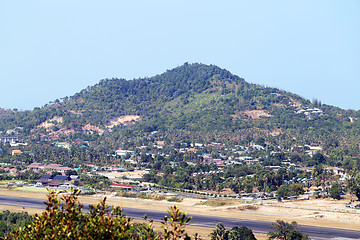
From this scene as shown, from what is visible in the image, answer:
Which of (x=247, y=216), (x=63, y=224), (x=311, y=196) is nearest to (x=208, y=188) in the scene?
(x=311, y=196)

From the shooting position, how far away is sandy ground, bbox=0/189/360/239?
8444cm

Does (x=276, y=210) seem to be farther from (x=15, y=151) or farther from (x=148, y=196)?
(x=15, y=151)

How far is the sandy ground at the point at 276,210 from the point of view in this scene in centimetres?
8444

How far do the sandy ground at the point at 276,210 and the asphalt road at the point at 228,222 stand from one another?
362cm

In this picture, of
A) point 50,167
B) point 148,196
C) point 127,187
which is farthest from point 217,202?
point 50,167

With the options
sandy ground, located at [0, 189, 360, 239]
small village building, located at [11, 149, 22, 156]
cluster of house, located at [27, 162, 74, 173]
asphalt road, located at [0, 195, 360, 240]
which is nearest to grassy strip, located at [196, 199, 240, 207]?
sandy ground, located at [0, 189, 360, 239]

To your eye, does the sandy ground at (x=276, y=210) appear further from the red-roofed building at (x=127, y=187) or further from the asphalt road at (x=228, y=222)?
the red-roofed building at (x=127, y=187)

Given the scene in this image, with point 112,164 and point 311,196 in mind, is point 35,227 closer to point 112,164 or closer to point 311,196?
point 311,196

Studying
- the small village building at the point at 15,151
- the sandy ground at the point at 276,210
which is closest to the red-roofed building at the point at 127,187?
the sandy ground at the point at 276,210

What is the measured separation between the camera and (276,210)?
94250mm

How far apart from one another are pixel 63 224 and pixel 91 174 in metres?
125

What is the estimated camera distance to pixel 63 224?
20734 mm

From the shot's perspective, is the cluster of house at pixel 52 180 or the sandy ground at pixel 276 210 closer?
the sandy ground at pixel 276 210

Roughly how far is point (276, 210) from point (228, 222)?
16.8 m
